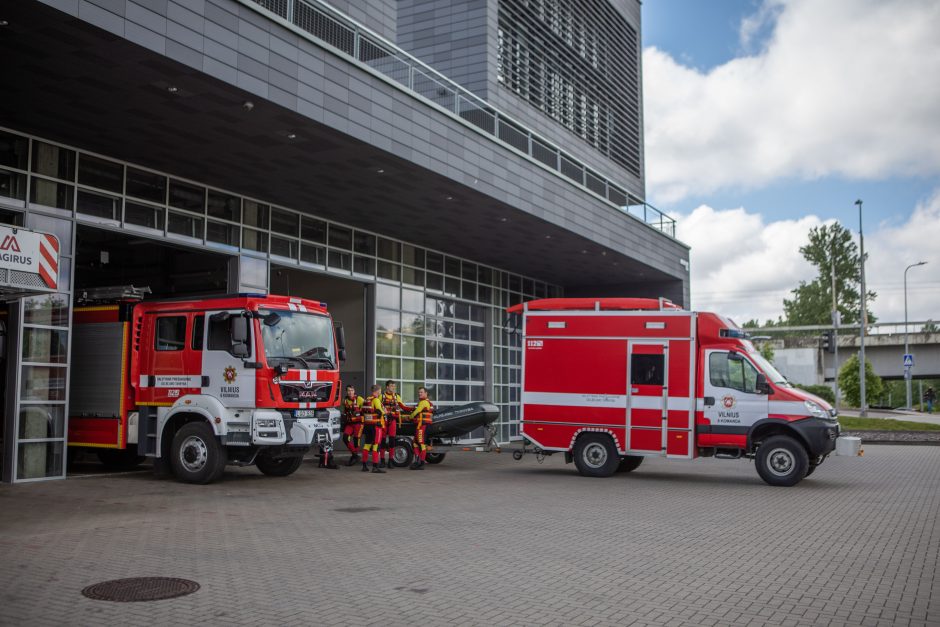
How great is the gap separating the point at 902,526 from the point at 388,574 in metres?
6.92

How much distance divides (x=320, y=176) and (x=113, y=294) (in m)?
4.97

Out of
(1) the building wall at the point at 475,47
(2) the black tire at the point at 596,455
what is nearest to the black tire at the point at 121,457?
(2) the black tire at the point at 596,455

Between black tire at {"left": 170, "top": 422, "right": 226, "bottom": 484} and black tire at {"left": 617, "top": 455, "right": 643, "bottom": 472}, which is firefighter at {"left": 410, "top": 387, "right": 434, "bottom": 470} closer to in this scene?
black tire at {"left": 617, "top": 455, "right": 643, "bottom": 472}

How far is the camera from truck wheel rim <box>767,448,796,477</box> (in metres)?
15.5

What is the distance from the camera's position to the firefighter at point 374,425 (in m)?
17.3

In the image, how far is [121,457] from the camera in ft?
53.2

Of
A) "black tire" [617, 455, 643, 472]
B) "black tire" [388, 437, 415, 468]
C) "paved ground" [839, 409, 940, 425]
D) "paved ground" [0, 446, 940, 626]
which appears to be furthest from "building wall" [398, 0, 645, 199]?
"paved ground" [839, 409, 940, 425]

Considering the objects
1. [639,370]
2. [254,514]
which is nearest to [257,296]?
[254,514]

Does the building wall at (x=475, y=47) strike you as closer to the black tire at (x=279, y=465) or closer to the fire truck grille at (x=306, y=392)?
the fire truck grille at (x=306, y=392)

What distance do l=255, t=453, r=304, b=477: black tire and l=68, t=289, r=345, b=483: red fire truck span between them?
117 cm

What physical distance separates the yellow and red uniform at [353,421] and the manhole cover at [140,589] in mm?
11127

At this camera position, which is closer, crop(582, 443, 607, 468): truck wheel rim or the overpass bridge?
crop(582, 443, 607, 468): truck wheel rim

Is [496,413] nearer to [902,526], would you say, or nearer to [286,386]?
[286,386]

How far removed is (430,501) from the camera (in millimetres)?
12977
